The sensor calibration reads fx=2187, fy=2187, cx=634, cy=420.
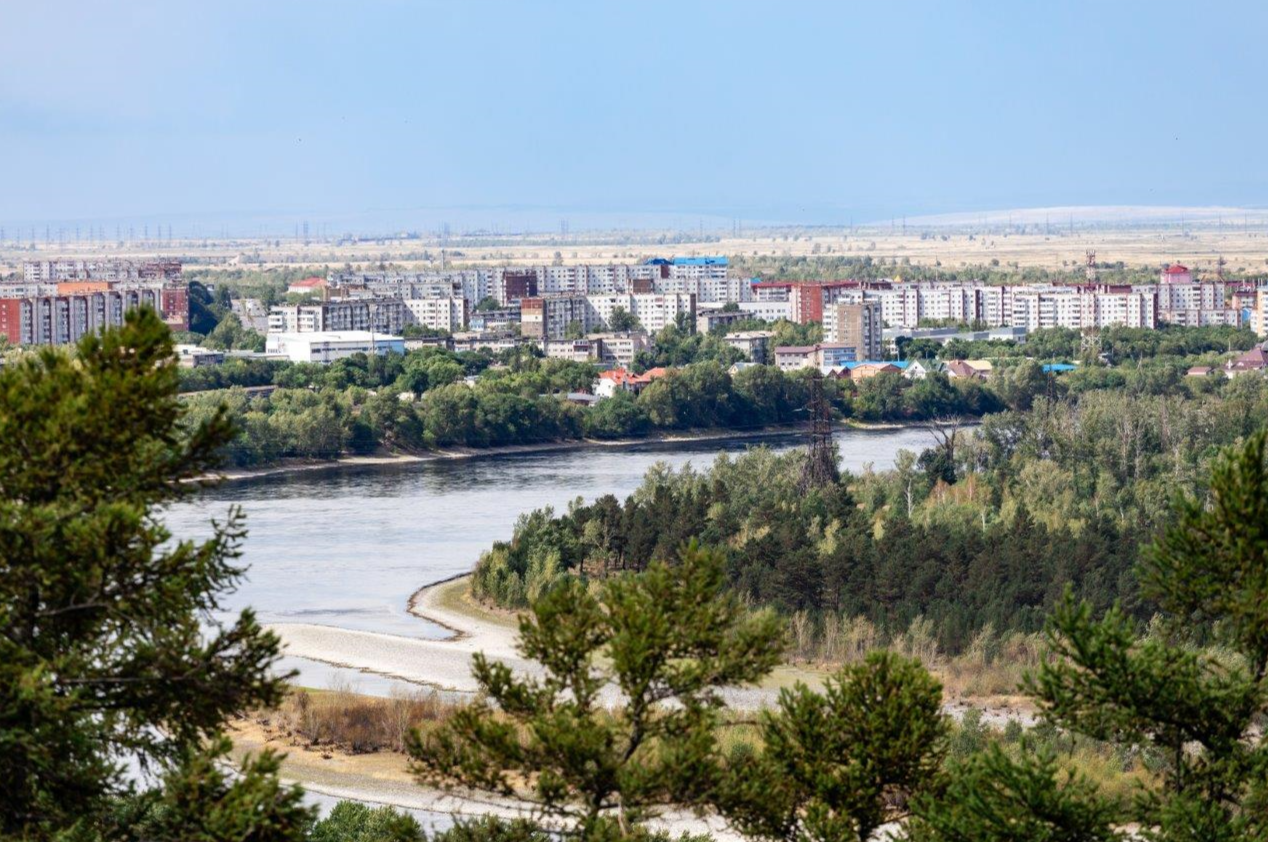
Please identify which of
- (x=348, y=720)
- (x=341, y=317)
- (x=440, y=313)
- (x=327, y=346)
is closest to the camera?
(x=348, y=720)

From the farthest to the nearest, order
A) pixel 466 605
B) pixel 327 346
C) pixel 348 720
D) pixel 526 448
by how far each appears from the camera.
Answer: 1. pixel 327 346
2. pixel 526 448
3. pixel 466 605
4. pixel 348 720

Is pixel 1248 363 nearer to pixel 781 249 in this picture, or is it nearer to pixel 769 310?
pixel 769 310

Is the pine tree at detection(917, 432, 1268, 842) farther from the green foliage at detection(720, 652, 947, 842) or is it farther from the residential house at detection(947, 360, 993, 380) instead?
the residential house at detection(947, 360, 993, 380)

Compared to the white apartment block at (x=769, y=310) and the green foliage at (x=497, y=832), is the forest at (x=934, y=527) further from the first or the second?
the white apartment block at (x=769, y=310)

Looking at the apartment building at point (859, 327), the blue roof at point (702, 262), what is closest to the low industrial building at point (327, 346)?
the apartment building at point (859, 327)

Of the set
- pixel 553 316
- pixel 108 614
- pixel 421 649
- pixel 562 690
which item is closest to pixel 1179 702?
pixel 562 690
